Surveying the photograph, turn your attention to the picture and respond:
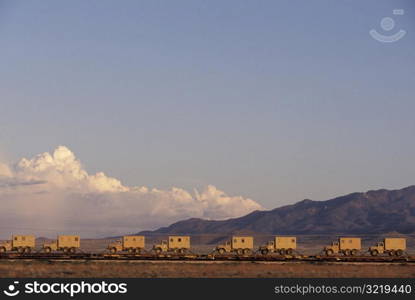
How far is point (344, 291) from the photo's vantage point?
3361 inches

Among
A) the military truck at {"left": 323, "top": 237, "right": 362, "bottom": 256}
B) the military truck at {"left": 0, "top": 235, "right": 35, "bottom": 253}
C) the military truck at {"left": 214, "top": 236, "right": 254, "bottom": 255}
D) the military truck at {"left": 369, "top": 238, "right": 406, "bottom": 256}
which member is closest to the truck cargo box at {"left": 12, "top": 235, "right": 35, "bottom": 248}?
the military truck at {"left": 0, "top": 235, "right": 35, "bottom": 253}

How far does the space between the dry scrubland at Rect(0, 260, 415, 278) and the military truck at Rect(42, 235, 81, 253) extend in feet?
65.9

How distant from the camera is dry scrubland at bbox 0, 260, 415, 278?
108125 mm

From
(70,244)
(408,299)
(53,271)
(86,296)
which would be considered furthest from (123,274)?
(408,299)

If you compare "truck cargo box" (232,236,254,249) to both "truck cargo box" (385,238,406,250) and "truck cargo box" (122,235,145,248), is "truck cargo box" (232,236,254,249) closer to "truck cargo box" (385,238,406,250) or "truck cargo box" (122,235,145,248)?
"truck cargo box" (122,235,145,248)

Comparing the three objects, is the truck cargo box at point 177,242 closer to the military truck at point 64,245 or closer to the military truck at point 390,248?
the military truck at point 64,245

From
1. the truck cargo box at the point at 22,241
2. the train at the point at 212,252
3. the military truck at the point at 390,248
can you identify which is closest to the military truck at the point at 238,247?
the train at the point at 212,252

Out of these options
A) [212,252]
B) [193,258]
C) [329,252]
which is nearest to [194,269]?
[193,258]

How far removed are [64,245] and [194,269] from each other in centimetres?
2659

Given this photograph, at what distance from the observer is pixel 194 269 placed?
111688 mm

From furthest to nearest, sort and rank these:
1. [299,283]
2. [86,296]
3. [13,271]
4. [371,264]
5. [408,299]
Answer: [371,264], [13,271], [299,283], [408,299], [86,296]

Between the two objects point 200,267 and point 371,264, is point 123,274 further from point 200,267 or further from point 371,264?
point 371,264

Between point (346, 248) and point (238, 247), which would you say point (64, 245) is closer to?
point (238, 247)

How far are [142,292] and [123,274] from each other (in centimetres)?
2372
